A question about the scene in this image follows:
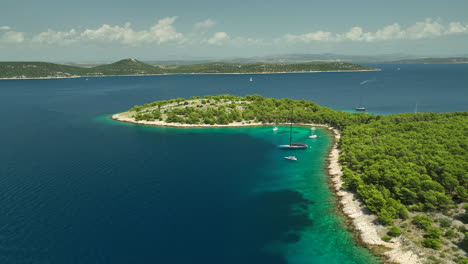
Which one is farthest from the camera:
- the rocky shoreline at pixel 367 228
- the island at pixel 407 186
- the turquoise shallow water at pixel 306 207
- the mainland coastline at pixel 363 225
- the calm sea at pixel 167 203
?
the calm sea at pixel 167 203

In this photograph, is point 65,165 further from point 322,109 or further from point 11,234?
point 322,109

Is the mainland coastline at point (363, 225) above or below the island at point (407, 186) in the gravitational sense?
below

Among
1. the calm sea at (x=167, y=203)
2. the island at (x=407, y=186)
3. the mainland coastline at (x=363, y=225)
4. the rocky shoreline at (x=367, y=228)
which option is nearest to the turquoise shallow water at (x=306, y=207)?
the calm sea at (x=167, y=203)

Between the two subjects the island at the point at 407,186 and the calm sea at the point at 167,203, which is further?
the calm sea at the point at 167,203

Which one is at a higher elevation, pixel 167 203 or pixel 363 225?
pixel 167 203

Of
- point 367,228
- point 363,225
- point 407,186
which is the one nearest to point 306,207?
point 363,225

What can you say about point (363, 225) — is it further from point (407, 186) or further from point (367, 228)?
point (407, 186)

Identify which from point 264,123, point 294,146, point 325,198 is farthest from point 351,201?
point 264,123

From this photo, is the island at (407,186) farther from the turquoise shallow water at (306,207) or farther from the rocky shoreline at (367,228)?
the turquoise shallow water at (306,207)

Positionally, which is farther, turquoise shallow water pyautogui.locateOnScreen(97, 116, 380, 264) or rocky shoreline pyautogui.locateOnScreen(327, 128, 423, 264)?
turquoise shallow water pyautogui.locateOnScreen(97, 116, 380, 264)

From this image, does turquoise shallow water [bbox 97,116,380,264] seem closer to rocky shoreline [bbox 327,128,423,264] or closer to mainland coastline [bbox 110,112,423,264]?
mainland coastline [bbox 110,112,423,264]

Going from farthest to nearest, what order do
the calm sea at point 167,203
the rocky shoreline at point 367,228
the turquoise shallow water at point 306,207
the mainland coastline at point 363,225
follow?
the calm sea at point 167,203 < the turquoise shallow water at point 306,207 < the mainland coastline at point 363,225 < the rocky shoreline at point 367,228

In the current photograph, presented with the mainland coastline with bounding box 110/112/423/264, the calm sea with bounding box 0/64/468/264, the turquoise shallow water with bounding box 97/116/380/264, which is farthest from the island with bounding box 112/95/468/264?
the calm sea with bounding box 0/64/468/264
